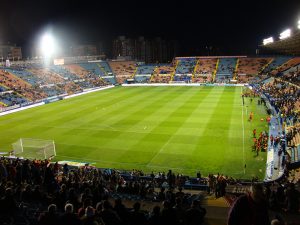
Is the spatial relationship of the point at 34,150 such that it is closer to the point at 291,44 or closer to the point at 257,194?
the point at 257,194

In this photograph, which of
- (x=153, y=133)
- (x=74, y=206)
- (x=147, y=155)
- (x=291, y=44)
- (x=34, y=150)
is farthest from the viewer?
(x=291, y=44)

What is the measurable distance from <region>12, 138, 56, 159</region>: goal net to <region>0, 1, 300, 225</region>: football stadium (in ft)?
0.30

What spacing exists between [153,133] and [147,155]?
→ 6309 mm

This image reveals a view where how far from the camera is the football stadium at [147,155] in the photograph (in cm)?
740

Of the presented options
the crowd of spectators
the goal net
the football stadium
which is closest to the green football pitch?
the football stadium

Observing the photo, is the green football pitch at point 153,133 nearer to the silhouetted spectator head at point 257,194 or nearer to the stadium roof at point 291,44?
the stadium roof at point 291,44

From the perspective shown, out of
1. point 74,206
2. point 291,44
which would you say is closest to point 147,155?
point 74,206

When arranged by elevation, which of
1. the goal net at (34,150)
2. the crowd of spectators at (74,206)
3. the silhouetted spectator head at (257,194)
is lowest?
the goal net at (34,150)

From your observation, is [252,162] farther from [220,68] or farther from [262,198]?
[220,68]

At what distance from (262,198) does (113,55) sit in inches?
6572

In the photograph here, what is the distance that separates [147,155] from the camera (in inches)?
961

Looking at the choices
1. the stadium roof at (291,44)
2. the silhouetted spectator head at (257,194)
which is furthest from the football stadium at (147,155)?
the stadium roof at (291,44)

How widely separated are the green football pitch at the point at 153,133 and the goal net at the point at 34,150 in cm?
94

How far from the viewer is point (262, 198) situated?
4.43 m
